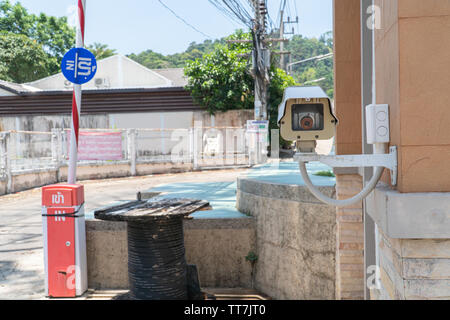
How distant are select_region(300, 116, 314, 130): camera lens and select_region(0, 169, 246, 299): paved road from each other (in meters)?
4.05

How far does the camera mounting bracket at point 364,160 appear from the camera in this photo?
7.30 feet

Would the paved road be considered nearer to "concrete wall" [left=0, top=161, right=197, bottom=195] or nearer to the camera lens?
"concrete wall" [left=0, top=161, right=197, bottom=195]

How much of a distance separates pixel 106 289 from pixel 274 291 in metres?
2.17

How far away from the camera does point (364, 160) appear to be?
7.77ft

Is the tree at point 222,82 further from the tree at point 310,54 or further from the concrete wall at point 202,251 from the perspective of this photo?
the tree at point 310,54

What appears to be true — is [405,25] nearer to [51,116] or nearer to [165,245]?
[165,245]

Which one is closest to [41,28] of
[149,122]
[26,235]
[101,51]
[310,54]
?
[101,51]

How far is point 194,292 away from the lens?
15.4 feet

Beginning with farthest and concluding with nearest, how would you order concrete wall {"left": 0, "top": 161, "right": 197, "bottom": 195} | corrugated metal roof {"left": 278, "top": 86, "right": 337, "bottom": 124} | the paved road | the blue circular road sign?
concrete wall {"left": 0, "top": 161, "right": 197, "bottom": 195} < the paved road < the blue circular road sign < corrugated metal roof {"left": 278, "top": 86, "right": 337, "bottom": 124}

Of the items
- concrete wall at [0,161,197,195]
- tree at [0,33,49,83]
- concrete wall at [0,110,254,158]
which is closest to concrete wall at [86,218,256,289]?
concrete wall at [0,161,197,195]

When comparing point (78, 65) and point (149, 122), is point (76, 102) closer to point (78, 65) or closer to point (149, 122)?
point (78, 65)

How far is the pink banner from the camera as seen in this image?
1563 centimetres

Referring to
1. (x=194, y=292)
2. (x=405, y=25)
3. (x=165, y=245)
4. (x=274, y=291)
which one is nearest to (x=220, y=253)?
(x=274, y=291)

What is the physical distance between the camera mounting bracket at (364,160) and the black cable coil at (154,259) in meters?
2.10
